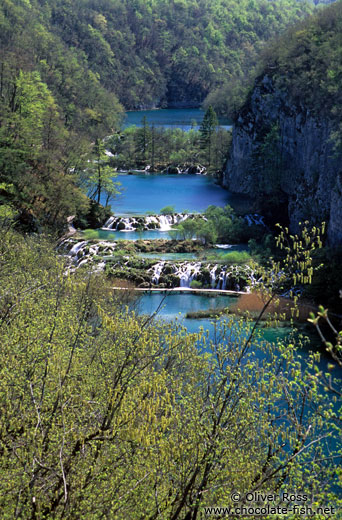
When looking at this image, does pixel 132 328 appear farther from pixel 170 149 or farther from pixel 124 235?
pixel 170 149

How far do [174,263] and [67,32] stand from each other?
116750 mm

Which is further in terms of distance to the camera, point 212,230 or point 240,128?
point 240,128

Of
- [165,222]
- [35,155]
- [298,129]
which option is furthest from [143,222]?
[298,129]

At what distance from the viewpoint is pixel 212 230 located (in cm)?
4569

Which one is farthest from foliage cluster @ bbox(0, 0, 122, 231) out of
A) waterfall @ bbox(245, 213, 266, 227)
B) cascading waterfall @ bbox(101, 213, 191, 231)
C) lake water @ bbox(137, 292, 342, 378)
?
lake water @ bbox(137, 292, 342, 378)

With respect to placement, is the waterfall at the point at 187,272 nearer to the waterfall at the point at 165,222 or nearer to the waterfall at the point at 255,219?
the waterfall at the point at 165,222

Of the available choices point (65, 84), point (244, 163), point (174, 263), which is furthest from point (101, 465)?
point (65, 84)

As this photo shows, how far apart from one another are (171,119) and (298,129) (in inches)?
2924

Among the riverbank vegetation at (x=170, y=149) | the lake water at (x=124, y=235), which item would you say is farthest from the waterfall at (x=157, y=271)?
the riverbank vegetation at (x=170, y=149)

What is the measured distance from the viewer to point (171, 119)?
123 meters

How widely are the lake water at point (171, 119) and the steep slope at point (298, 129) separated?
4120 cm

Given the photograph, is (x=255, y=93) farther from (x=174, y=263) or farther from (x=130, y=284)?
(x=130, y=284)

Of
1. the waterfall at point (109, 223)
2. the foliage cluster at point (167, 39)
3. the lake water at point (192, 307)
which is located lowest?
the lake water at point (192, 307)

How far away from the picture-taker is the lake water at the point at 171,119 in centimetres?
10919
